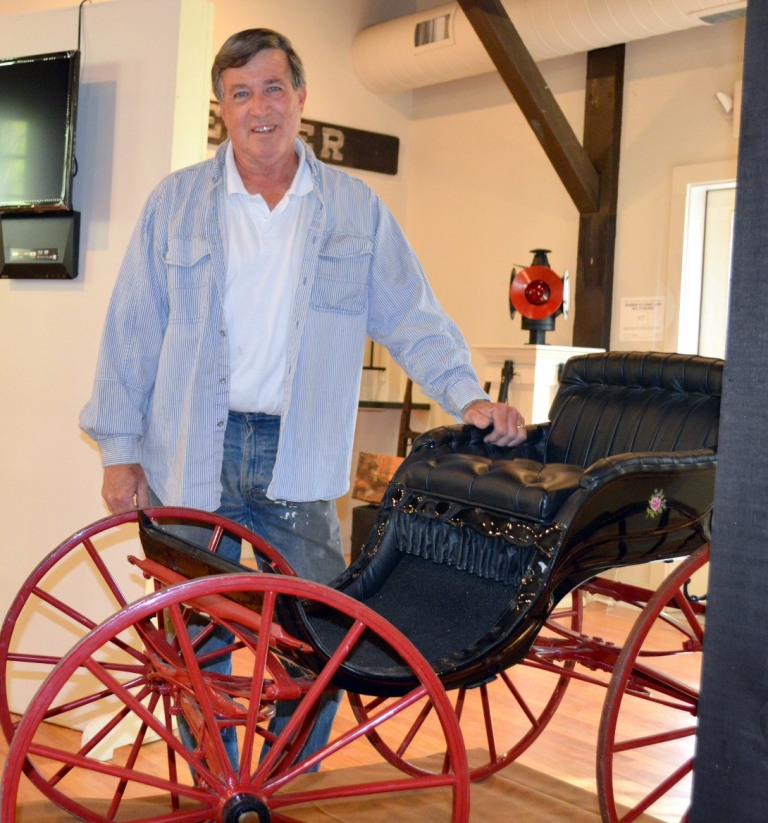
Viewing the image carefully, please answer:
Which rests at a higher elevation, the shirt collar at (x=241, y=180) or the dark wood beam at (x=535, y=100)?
the dark wood beam at (x=535, y=100)

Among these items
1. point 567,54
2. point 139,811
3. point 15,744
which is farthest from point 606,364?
point 567,54

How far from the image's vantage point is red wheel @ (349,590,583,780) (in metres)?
2.37

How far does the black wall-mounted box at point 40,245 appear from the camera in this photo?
10.8 feet

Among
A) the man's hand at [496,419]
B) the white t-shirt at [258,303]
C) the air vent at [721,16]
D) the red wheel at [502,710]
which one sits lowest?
the red wheel at [502,710]

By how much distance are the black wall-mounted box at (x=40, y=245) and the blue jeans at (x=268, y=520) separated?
1184mm

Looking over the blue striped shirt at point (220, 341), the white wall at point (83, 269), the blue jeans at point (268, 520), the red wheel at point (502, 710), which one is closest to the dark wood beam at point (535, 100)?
the white wall at point (83, 269)

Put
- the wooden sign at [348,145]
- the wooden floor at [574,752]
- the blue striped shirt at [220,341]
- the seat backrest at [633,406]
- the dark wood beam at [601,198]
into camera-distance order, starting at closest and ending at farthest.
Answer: the blue striped shirt at [220,341], the seat backrest at [633,406], the wooden floor at [574,752], the dark wood beam at [601,198], the wooden sign at [348,145]

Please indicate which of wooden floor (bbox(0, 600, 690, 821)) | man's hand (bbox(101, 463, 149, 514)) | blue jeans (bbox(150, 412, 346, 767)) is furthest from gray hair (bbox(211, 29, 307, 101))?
wooden floor (bbox(0, 600, 690, 821))

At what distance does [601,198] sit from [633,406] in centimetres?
332

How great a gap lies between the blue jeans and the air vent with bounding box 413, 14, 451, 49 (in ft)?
13.9

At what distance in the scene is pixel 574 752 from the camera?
3.33 m

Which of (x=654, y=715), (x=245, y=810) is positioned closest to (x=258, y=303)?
(x=245, y=810)

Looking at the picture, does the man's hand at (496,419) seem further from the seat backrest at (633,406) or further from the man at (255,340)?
the seat backrest at (633,406)

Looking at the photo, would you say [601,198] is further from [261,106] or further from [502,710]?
[261,106]
